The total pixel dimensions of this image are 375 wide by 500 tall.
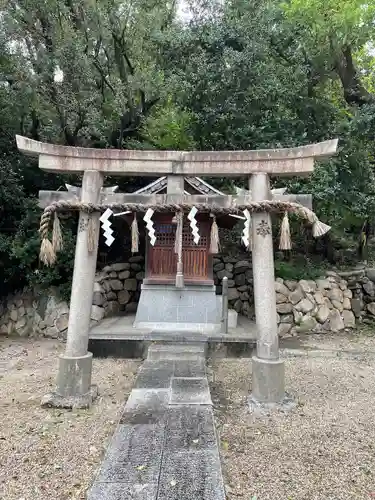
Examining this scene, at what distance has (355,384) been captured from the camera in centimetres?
596

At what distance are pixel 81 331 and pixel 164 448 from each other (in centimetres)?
215

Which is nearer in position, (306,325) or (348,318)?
(306,325)

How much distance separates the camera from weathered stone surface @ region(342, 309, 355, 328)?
10.2 m

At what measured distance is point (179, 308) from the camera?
9016mm

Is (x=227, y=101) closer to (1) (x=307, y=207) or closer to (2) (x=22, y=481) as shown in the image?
(1) (x=307, y=207)

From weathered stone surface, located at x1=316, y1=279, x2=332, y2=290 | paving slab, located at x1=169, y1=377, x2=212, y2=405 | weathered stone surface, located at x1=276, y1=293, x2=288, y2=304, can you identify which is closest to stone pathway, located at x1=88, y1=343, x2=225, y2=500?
paving slab, located at x1=169, y1=377, x2=212, y2=405

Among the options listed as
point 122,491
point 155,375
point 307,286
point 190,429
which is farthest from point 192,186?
point 122,491

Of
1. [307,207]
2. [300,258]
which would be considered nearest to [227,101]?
[300,258]

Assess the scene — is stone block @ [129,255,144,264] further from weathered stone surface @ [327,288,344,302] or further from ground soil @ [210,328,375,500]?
weathered stone surface @ [327,288,344,302]

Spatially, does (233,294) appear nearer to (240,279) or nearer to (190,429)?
(240,279)

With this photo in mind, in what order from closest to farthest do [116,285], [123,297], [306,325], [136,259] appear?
1. [306,325]
2. [116,285]
3. [123,297]
4. [136,259]

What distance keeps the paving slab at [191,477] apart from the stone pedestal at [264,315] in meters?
1.73

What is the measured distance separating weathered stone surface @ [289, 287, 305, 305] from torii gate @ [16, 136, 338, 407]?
16.2 ft

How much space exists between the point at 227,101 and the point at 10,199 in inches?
256
